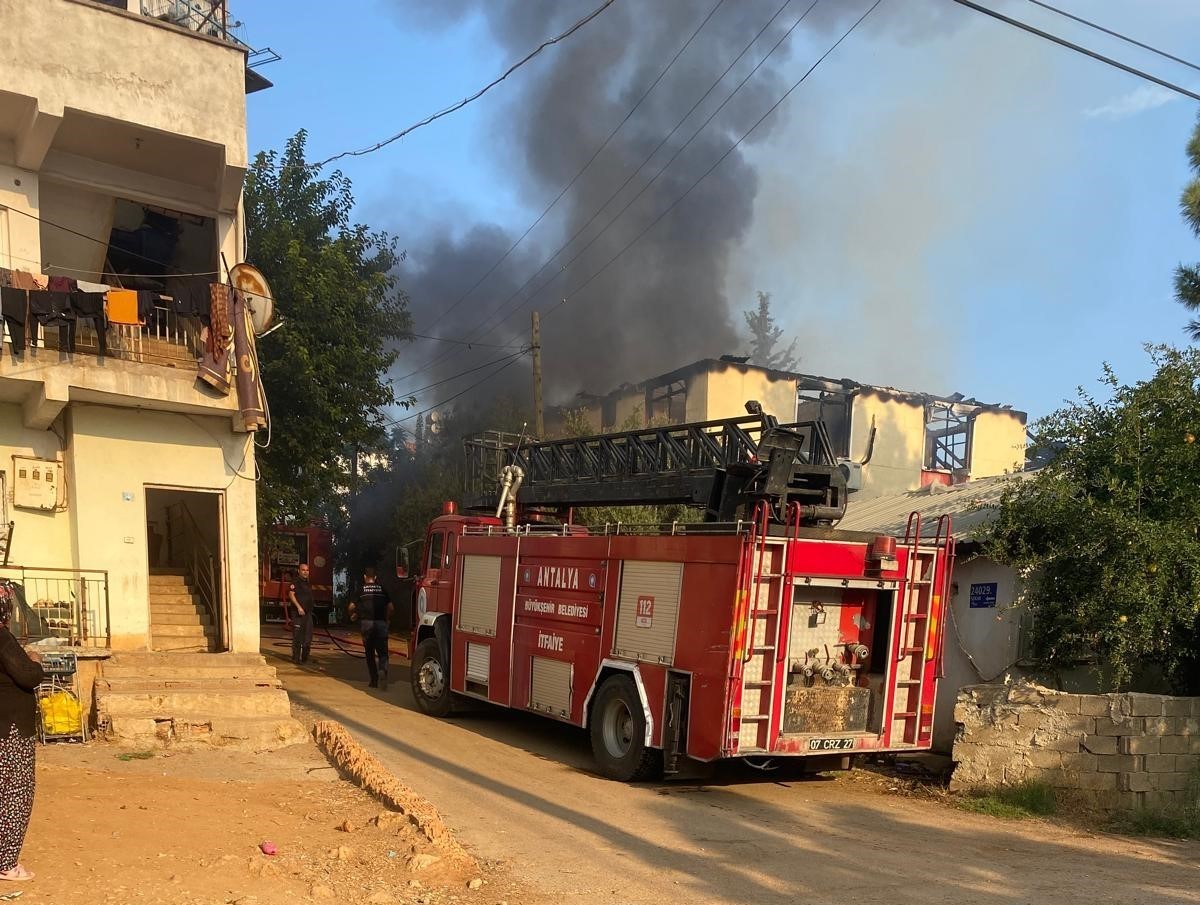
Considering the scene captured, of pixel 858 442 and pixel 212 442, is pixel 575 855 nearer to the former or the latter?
pixel 212 442

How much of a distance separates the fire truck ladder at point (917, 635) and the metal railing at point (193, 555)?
8.97 metres

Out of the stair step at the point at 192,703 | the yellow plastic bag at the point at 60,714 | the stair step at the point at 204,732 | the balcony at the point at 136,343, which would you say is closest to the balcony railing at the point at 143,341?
the balcony at the point at 136,343

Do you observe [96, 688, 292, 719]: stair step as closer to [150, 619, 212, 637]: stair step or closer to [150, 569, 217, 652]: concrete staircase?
[150, 569, 217, 652]: concrete staircase

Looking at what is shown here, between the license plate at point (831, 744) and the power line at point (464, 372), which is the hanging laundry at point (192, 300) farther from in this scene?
the power line at point (464, 372)

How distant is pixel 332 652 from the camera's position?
65.3 feet

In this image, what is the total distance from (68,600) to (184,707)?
2.63 m

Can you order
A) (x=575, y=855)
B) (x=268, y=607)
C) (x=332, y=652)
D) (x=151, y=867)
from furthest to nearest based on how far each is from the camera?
(x=268, y=607), (x=332, y=652), (x=575, y=855), (x=151, y=867)

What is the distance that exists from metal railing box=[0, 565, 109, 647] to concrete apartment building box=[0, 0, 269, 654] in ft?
0.07

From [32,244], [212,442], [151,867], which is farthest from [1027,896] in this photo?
[32,244]

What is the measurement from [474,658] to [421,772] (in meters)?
2.94

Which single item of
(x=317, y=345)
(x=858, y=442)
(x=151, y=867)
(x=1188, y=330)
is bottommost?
(x=151, y=867)

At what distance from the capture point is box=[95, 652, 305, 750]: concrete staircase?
30.3ft

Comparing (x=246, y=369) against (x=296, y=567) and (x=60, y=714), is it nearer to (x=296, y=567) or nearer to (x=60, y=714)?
(x=60, y=714)

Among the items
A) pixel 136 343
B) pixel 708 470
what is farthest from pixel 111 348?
pixel 708 470
